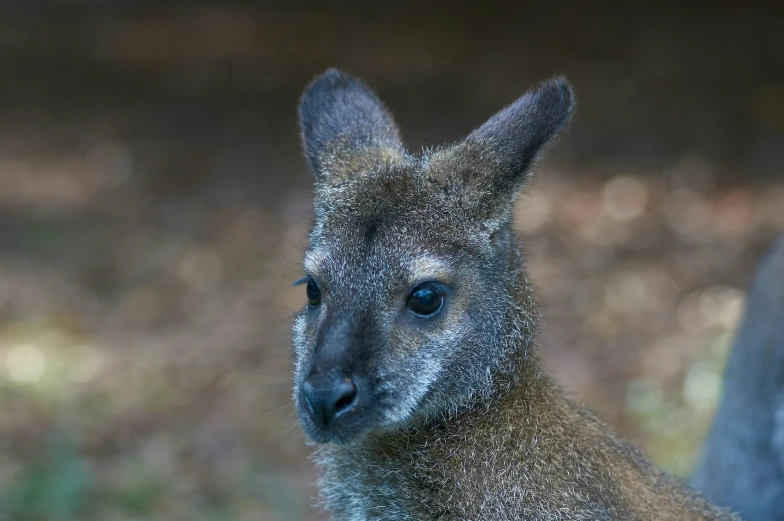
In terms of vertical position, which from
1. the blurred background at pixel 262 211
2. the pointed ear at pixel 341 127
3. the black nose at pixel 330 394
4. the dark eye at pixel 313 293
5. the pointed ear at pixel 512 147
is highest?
the blurred background at pixel 262 211

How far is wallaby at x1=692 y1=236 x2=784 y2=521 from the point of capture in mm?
5422

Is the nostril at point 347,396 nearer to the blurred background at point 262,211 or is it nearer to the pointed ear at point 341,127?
the pointed ear at point 341,127

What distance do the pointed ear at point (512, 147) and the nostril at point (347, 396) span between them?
2.91 feet

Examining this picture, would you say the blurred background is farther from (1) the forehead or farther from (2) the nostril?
(2) the nostril

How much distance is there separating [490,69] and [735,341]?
25.8 ft

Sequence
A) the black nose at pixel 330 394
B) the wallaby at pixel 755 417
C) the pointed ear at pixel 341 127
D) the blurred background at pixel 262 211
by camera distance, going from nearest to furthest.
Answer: the black nose at pixel 330 394 → the pointed ear at pixel 341 127 → the wallaby at pixel 755 417 → the blurred background at pixel 262 211

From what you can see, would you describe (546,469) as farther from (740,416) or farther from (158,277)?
(158,277)

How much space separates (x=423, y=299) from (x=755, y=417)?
2841 mm

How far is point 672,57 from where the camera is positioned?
12.9 m

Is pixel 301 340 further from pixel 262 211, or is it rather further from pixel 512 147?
pixel 262 211

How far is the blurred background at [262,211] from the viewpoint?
7.29 meters

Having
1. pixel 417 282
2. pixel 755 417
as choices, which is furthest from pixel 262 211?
pixel 417 282

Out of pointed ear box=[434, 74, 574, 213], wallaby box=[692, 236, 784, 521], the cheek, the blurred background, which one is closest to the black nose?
the cheek

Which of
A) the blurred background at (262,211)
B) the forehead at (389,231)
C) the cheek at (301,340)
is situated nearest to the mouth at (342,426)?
the cheek at (301,340)
